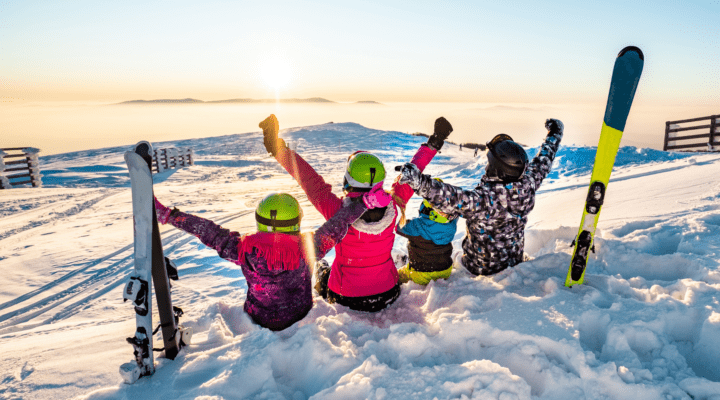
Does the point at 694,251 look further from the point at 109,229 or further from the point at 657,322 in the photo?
the point at 109,229

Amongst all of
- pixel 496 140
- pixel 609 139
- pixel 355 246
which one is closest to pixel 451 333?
pixel 355 246

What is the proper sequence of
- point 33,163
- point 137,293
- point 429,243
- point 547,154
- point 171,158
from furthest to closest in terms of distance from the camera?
point 171,158 → point 33,163 → point 547,154 → point 429,243 → point 137,293

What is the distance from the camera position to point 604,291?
2.88 meters

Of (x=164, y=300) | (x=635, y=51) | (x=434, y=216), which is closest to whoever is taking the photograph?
(x=164, y=300)

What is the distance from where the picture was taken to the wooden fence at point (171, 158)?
18500 millimetres

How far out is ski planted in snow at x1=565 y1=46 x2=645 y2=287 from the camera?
297 centimetres

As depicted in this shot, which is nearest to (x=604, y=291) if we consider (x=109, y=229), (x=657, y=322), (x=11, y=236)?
(x=657, y=322)

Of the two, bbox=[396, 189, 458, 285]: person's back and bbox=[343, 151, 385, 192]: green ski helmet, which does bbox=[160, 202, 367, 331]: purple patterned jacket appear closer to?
bbox=[343, 151, 385, 192]: green ski helmet

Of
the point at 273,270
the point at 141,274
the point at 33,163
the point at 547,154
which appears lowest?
the point at 33,163

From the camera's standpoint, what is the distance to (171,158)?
1945 cm

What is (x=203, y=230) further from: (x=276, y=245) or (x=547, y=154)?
(x=547, y=154)

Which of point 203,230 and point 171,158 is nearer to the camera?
point 203,230

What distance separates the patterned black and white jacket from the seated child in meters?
0.20

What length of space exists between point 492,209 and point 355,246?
1181 mm
